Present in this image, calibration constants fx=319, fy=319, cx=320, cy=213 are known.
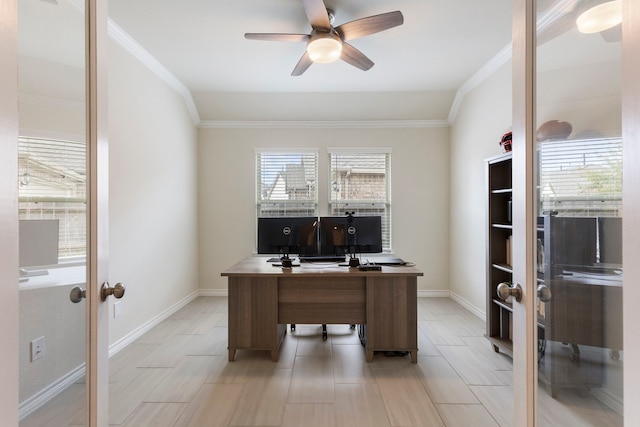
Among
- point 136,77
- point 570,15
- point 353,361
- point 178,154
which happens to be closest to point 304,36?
point 136,77

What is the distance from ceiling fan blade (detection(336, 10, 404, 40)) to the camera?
2438 millimetres

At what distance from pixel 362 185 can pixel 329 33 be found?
2.72m

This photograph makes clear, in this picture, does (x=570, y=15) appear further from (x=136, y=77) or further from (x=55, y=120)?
(x=136, y=77)

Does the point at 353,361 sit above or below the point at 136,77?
below

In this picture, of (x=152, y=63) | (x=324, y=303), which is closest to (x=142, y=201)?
Answer: (x=152, y=63)

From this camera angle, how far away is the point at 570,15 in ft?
3.28

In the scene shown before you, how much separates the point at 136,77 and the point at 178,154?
1.20 metres

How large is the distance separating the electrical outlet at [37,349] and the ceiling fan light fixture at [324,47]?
272cm

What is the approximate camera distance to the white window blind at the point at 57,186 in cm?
90

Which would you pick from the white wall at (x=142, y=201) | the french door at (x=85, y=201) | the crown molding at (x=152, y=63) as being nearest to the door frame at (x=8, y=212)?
the french door at (x=85, y=201)

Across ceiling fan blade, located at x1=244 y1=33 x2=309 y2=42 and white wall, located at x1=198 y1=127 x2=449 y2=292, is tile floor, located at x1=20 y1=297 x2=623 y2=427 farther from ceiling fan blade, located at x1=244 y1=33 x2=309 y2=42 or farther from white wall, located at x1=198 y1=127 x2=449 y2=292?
ceiling fan blade, located at x1=244 y1=33 x2=309 y2=42

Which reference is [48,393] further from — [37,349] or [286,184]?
[286,184]

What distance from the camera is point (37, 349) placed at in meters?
0.99

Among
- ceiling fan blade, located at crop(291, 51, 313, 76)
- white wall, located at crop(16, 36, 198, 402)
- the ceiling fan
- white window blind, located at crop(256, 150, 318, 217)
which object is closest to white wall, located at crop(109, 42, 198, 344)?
white wall, located at crop(16, 36, 198, 402)
